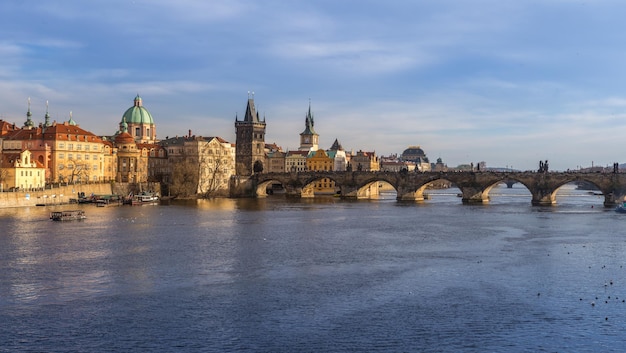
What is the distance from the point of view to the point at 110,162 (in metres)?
136

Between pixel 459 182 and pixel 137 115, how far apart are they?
8997 cm

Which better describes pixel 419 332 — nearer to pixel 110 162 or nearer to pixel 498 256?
pixel 498 256

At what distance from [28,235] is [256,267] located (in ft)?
86.0

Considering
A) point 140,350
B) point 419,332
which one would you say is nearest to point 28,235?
point 140,350

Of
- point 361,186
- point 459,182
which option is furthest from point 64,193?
point 459,182

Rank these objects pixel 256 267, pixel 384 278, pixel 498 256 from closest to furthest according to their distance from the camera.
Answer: pixel 384 278, pixel 256 267, pixel 498 256

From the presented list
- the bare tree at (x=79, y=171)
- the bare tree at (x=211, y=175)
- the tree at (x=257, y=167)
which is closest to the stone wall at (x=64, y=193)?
the bare tree at (x=79, y=171)

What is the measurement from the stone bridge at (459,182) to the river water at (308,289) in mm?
46384

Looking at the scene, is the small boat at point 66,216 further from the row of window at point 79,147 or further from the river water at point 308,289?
the row of window at point 79,147

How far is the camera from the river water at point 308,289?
95.3 feet

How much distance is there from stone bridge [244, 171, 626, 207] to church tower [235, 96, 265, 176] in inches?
1000

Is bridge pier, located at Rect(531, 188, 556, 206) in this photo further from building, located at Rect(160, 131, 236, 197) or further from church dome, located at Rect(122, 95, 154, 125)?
church dome, located at Rect(122, 95, 154, 125)

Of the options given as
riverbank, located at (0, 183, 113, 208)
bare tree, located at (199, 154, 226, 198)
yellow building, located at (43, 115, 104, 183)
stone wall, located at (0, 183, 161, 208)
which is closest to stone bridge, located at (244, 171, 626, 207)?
bare tree, located at (199, 154, 226, 198)

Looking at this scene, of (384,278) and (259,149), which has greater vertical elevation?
(259,149)
